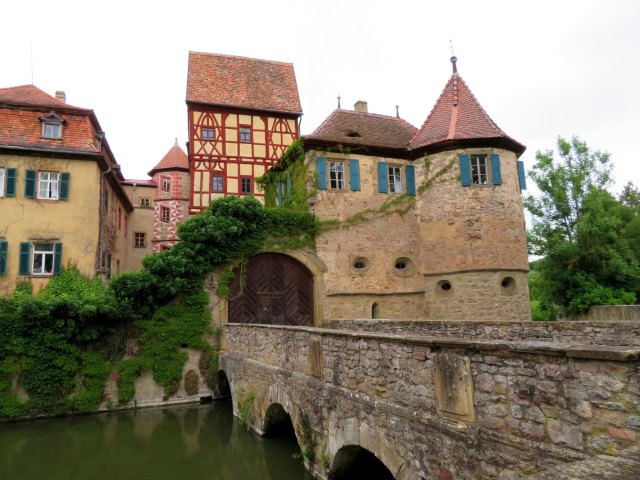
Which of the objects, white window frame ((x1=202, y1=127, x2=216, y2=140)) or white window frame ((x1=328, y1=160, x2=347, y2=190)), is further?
white window frame ((x1=202, y1=127, x2=216, y2=140))

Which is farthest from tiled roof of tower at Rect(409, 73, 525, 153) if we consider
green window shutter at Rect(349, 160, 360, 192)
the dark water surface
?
the dark water surface

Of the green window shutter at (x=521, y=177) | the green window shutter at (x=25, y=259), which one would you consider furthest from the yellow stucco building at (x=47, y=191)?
the green window shutter at (x=521, y=177)

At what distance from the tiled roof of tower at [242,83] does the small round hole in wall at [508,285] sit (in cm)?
1529

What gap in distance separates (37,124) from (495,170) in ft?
55.0

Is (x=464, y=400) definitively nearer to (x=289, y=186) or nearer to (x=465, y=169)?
(x=465, y=169)

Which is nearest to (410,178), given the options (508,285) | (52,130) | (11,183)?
(508,285)

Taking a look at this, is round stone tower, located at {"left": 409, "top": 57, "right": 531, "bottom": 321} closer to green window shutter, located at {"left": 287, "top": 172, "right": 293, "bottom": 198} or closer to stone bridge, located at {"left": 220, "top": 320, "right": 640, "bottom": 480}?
green window shutter, located at {"left": 287, "top": 172, "right": 293, "bottom": 198}

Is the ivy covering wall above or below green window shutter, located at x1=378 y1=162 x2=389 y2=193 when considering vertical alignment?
below

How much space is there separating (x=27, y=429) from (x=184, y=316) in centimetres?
482

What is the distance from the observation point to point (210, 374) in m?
14.4

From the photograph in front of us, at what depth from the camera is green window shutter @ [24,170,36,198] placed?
671 inches

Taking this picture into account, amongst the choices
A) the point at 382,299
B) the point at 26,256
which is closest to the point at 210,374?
the point at 382,299

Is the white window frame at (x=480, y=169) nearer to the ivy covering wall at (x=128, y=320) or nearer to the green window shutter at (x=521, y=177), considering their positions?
the green window shutter at (x=521, y=177)

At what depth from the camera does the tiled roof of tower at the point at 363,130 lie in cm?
1738
